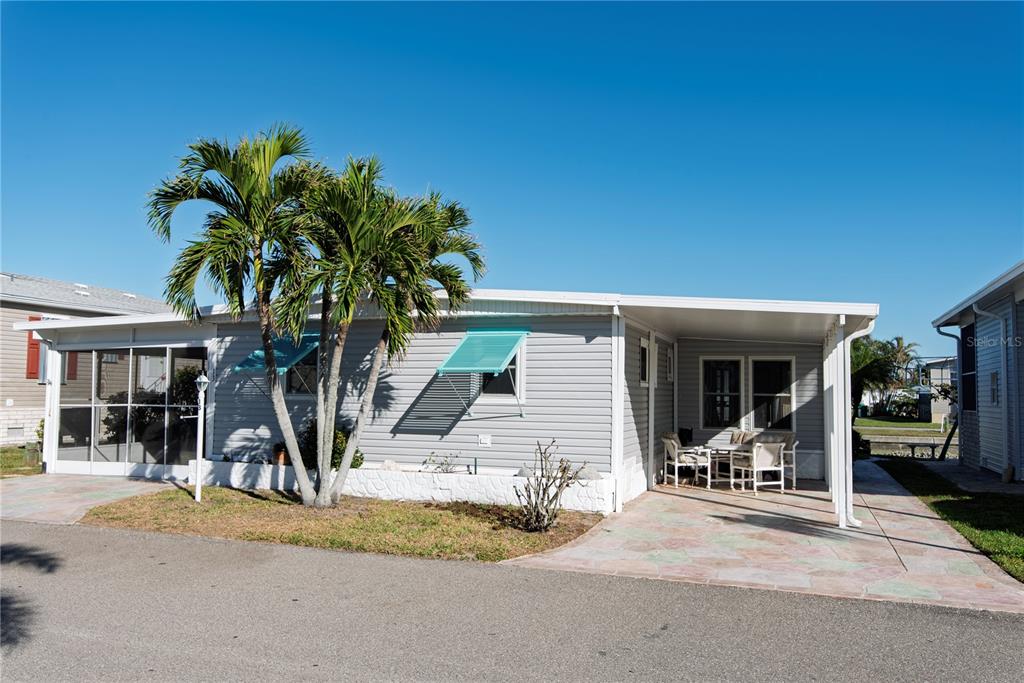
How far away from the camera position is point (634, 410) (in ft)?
37.0

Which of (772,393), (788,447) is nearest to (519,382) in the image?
(788,447)

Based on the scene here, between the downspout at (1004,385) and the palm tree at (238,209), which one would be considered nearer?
the palm tree at (238,209)

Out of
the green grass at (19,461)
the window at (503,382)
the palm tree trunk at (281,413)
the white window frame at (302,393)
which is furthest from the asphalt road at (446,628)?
the green grass at (19,461)

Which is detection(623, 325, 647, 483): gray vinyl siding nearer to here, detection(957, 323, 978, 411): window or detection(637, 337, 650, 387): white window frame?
detection(637, 337, 650, 387): white window frame

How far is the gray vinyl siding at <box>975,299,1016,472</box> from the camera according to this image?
1295 centimetres

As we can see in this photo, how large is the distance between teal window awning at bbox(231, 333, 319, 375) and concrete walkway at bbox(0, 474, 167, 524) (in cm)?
261

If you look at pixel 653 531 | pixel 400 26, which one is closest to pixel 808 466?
pixel 653 531

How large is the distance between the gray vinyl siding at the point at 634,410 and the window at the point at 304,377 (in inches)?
207

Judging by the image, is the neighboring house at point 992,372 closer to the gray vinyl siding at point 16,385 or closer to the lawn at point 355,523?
the lawn at point 355,523

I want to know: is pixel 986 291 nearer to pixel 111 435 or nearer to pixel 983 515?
pixel 983 515

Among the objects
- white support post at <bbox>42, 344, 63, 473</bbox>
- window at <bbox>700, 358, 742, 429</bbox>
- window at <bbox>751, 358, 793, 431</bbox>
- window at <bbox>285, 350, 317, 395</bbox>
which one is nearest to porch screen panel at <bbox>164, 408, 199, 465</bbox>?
window at <bbox>285, 350, 317, 395</bbox>

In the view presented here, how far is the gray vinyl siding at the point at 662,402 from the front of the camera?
505 inches

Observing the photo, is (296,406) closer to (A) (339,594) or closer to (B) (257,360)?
(B) (257,360)

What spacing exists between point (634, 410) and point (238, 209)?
6.41 meters
